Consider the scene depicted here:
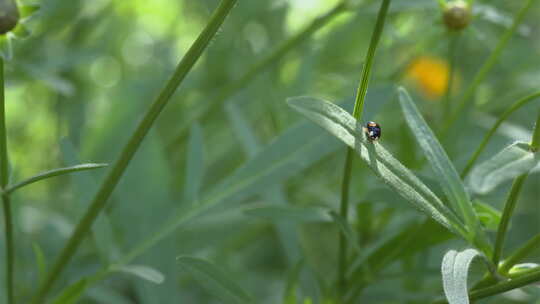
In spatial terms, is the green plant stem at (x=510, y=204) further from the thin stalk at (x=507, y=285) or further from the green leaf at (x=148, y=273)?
the green leaf at (x=148, y=273)

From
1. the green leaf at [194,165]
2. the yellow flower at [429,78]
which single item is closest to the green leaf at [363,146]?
the green leaf at [194,165]

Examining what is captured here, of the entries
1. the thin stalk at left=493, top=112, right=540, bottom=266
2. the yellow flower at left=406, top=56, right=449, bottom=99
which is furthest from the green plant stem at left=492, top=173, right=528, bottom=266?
the yellow flower at left=406, top=56, right=449, bottom=99

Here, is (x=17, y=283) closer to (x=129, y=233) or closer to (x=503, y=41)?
(x=129, y=233)

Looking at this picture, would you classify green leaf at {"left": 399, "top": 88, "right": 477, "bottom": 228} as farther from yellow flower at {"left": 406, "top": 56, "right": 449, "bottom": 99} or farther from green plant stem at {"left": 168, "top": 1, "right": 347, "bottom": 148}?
yellow flower at {"left": 406, "top": 56, "right": 449, "bottom": 99}

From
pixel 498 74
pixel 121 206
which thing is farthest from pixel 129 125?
pixel 498 74

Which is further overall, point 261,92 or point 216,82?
point 216,82

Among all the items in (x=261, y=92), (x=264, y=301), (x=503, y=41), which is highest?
(x=503, y=41)

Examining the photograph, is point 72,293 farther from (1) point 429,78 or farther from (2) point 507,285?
(1) point 429,78
